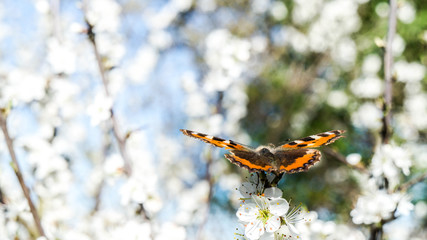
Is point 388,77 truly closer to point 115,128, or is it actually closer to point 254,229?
point 254,229

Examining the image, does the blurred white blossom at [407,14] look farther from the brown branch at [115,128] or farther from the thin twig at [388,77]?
the brown branch at [115,128]

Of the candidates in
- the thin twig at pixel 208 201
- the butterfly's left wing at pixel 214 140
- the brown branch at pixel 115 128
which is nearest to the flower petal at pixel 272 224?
the butterfly's left wing at pixel 214 140

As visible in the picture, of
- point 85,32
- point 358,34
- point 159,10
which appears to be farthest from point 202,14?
point 85,32

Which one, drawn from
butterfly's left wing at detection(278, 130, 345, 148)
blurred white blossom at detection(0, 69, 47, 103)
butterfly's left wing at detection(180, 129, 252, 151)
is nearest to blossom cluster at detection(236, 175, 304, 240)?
butterfly's left wing at detection(180, 129, 252, 151)

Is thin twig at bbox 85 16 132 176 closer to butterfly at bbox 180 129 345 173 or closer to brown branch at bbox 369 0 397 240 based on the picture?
butterfly at bbox 180 129 345 173

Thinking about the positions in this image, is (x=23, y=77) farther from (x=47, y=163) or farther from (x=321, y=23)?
Answer: (x=321, y=23)

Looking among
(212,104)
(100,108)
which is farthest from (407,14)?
(100,108)

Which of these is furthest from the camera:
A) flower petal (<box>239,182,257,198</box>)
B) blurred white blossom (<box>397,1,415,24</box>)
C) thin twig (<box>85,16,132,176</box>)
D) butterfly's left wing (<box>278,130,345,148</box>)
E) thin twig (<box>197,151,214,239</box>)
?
blurred white blossom (<box>397,1,415,24</box>)
